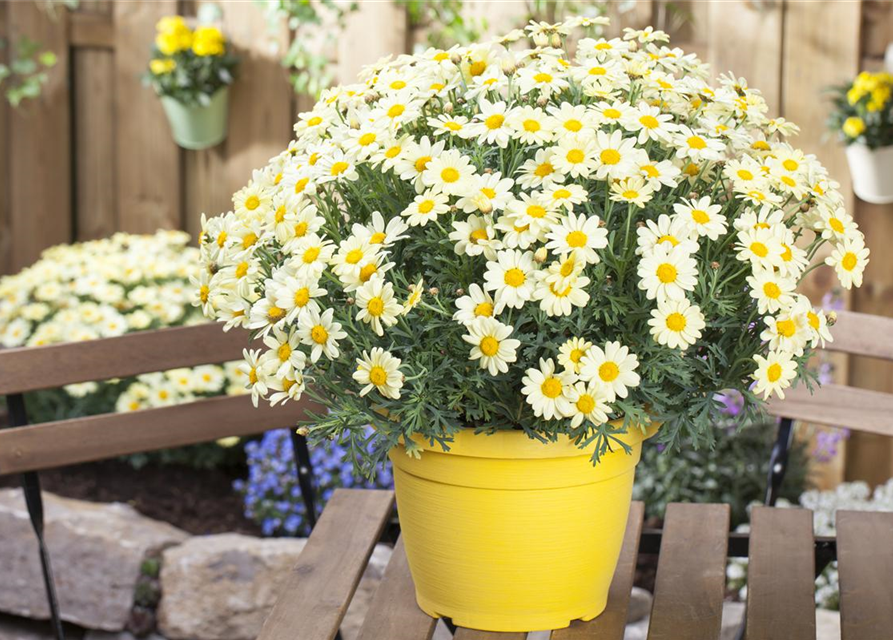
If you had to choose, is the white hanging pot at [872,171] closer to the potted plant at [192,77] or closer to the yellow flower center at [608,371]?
A: the potted plant at [192,77]

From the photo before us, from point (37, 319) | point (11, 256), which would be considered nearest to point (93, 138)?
point (11, 256)

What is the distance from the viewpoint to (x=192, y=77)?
3.02m

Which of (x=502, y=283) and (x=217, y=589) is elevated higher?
(x=502, y=283)

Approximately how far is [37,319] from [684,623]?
222 centimetres

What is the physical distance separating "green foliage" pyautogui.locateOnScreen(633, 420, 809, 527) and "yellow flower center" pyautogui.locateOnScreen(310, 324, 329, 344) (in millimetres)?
1626

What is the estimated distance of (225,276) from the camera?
3.45 ft

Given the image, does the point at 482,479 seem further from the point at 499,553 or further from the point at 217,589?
the point at 217,589

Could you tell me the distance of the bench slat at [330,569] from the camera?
1.12m

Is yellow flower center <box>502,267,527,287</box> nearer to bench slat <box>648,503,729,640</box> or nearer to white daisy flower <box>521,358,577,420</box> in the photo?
white daisy flower <box>521,358,577,420</box>

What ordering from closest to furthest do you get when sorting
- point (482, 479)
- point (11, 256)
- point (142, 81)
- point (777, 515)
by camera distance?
point (482, 479) → point (777, 515) → point (142, 81) → point (11, 256)

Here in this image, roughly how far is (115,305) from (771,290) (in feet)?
7.42

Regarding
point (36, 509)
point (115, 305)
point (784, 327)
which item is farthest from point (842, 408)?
point (115, 305)

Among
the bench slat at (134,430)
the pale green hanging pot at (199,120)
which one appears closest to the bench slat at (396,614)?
the bench slat at (134,430)

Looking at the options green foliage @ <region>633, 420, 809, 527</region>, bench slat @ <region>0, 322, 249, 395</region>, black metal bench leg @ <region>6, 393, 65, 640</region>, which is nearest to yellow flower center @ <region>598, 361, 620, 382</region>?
bench slat @ <region>0, 322, 249, 395</region>
